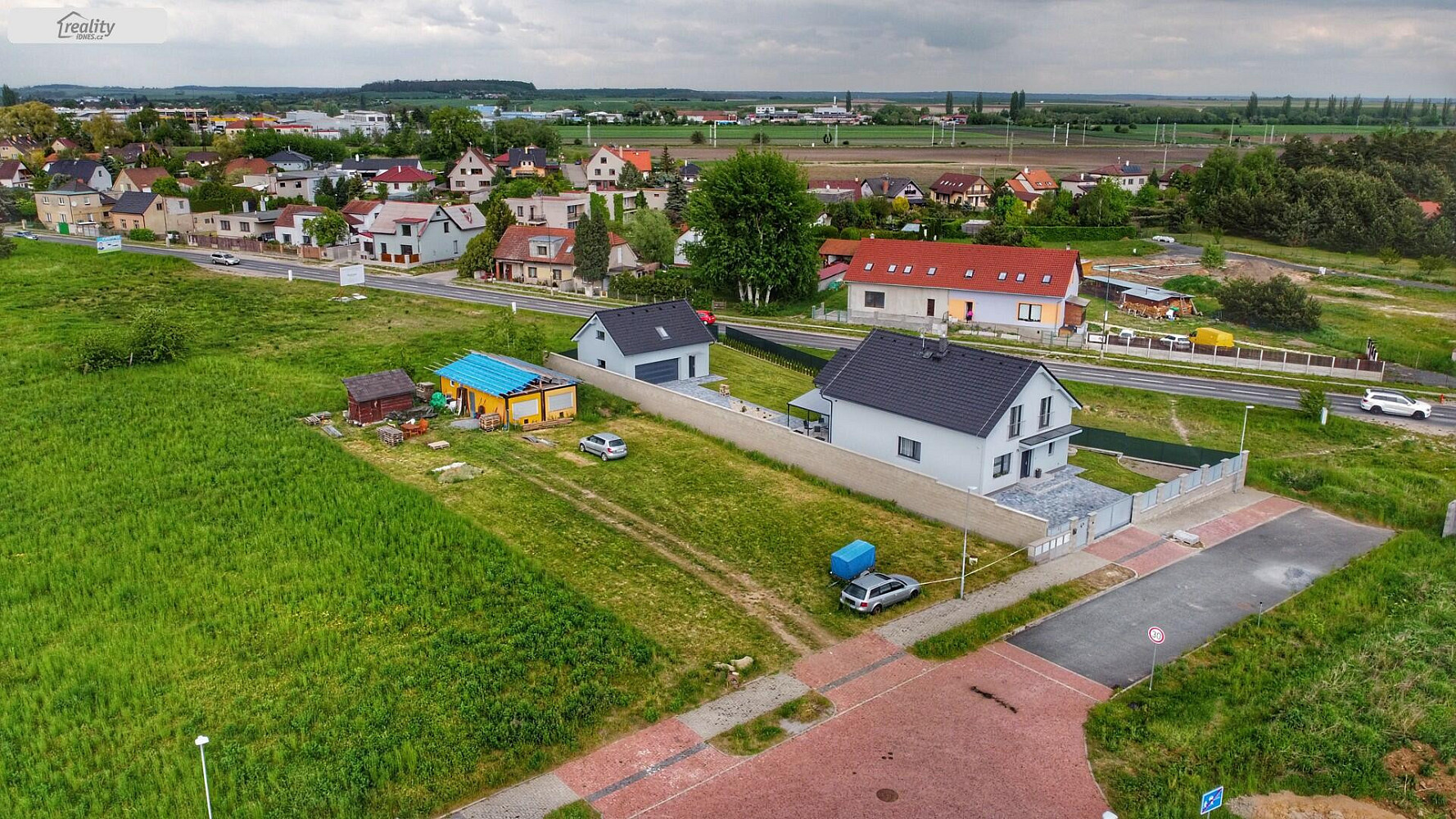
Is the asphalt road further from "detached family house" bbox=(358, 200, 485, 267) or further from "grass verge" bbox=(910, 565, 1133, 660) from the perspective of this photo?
"grass verge" bbox=(910, 565, 1133, 660)

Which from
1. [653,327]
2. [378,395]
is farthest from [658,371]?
[378,395]

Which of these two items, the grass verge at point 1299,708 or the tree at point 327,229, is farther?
the tree at point 327,229

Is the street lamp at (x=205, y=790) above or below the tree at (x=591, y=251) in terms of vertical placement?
below

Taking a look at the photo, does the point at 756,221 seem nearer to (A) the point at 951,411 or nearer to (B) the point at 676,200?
(B) the point at 676,200

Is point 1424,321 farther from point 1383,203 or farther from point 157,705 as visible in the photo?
point 157,705

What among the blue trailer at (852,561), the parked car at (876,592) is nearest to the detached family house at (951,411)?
the blue trailer at (852,561)

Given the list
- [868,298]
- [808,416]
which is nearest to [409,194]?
[868,298]

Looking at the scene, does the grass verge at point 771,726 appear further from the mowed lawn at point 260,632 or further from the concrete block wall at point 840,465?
the concrete block wall at point 840,465
